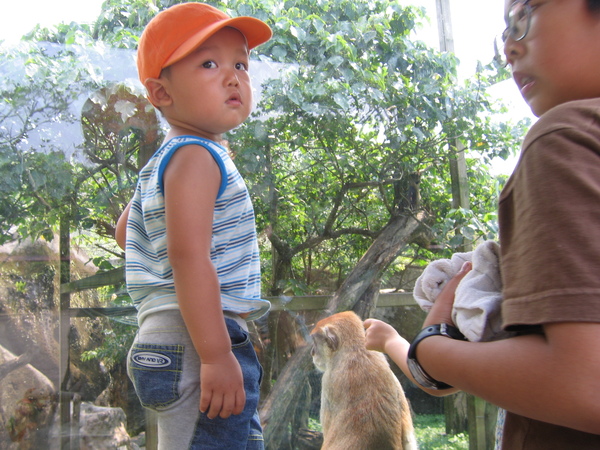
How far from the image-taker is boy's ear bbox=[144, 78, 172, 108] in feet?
4.81

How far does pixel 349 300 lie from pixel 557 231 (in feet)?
7.22

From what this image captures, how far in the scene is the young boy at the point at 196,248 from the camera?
4.09ft

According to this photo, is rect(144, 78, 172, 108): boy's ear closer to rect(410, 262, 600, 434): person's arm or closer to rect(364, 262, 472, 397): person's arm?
rect(364, 262, 472, 397): person's arm

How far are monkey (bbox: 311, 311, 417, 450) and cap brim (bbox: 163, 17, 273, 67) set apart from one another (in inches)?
59.3

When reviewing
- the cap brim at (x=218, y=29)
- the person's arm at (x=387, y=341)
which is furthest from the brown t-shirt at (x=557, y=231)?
the cap brim at (x=218, y=29)

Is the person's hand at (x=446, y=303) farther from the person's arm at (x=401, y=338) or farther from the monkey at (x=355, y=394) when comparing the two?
the monkey at (x=355, y=394)

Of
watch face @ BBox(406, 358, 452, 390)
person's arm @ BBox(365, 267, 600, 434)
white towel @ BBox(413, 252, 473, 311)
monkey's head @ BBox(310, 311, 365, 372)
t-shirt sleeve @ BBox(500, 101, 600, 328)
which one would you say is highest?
t-shirt sleeve @ BBox(500, 101, 600, 328)

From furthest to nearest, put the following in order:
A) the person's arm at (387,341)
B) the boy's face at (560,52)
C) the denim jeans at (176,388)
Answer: the denim jeans at (176,388), the person's arm at (387,341), the boy's face at (560,52)

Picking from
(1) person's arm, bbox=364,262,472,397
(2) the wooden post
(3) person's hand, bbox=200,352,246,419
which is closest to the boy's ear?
(3) person's hand, bbox=200,352,246,419

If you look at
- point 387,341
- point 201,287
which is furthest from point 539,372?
point 201,287

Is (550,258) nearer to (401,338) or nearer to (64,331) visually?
(401,338)

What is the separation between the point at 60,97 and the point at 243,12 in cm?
95

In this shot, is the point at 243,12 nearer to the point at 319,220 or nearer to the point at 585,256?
the point at 319,220

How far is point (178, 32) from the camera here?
1421mm
